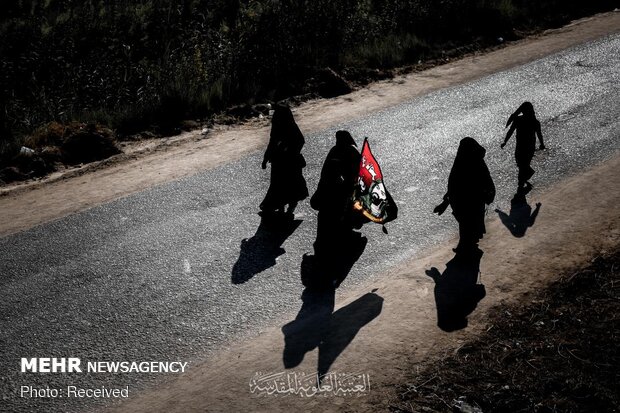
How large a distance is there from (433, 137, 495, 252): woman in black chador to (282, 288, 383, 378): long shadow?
1.57 meters

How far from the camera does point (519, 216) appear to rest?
9453 millimetres

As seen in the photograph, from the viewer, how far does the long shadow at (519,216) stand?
9117 mm

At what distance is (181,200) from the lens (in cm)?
1055

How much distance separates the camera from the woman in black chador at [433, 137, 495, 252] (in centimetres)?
827

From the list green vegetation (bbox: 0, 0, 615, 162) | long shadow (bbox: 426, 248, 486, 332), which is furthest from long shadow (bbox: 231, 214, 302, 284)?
green vegetation (bbox: 0, 0, 615, 162)

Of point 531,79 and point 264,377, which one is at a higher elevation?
point 531,79

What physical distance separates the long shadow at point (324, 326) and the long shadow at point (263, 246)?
0.86m

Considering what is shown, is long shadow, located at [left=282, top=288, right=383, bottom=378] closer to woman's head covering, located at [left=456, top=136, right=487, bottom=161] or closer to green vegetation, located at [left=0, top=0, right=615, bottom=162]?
woman's head covering, located at [left=456, top=136, right=487, bottom=161]

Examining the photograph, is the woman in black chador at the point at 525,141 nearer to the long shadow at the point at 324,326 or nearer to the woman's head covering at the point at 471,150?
the woman's head covering at the point at 471,150

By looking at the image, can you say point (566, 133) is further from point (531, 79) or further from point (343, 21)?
point (343, 21)

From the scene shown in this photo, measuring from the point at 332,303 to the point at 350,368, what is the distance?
48.6 inches

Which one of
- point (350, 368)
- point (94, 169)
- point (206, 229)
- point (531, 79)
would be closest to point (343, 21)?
point (531, 79)

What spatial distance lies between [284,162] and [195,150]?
3412 mm

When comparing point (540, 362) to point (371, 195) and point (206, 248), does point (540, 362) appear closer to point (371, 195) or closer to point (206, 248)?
point (371, 195)
